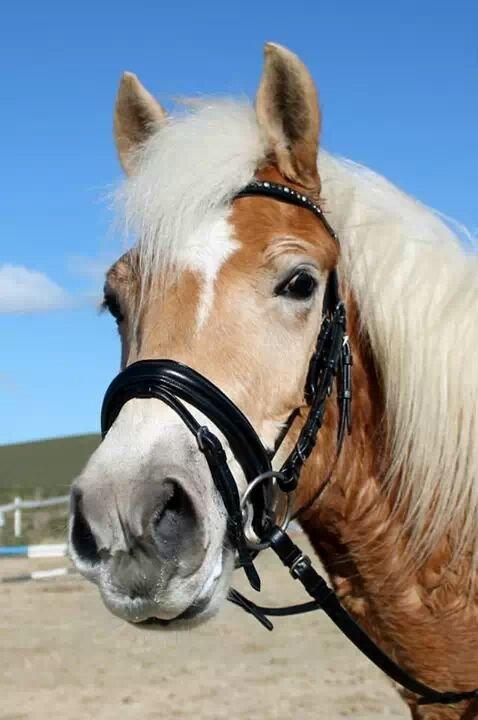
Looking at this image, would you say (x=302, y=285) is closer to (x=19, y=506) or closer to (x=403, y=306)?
(x=403, y=306)

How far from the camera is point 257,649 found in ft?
30.1

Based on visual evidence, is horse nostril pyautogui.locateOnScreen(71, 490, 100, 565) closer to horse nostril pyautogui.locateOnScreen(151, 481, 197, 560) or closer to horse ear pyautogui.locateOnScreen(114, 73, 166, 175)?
horse nostril pyautogui.locateOnScreen(151, 481, 197, 560)

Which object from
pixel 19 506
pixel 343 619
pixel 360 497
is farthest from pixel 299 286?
pixel 19 506

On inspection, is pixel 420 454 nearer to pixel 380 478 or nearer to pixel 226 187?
pixel 380 478

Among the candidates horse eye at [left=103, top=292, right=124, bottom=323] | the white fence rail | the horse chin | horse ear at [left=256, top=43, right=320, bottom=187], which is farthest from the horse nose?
the white fence rail

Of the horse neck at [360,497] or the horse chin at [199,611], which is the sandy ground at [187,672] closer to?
the horse neck at [360,497]

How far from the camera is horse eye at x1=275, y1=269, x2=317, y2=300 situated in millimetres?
2787

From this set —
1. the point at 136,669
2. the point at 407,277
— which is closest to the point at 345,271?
the point at 407,277

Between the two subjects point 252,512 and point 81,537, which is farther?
point 252,512

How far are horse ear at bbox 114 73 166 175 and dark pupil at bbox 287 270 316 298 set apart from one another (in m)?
0.81

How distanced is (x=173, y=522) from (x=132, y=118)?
5.22 feet

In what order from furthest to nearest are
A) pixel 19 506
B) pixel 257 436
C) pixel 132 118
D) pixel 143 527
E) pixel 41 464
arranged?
pixel 41 464
pixel 19 506
pixel 132 118
pixel 257 436
pixel 143 527

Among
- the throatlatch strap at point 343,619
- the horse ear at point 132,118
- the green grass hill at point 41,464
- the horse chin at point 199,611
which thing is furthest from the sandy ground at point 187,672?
the green grass hill at point 41,464

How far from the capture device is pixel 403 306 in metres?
3.03
